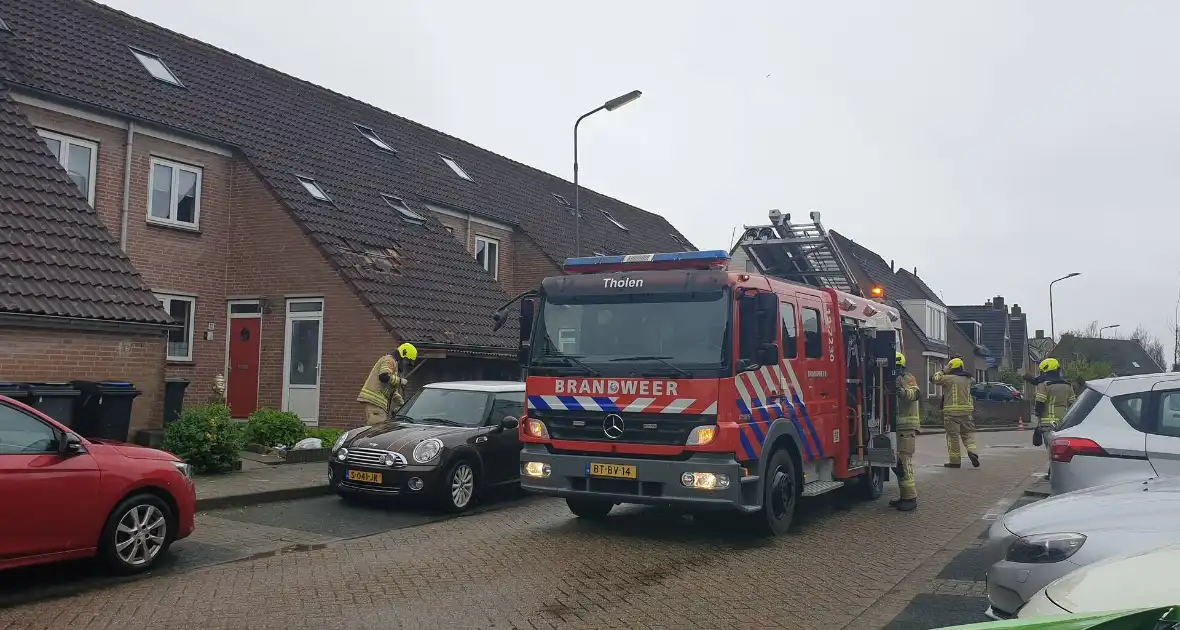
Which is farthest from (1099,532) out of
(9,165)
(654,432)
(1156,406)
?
(9,165)

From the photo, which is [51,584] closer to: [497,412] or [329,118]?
[497,412]

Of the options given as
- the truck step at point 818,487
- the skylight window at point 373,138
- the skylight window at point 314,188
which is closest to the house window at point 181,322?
the skylight window at point 314,188

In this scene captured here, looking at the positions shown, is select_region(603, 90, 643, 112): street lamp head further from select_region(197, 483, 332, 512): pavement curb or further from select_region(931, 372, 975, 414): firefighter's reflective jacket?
select_region(197, 483, 332, 512): pavement curb

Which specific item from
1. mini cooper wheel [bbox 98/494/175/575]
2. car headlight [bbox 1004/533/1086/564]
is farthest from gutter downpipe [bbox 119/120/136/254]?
car headlight [bbox 1004/533/1086/564]

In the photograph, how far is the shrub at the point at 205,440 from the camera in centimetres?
1181

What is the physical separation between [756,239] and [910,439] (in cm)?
320

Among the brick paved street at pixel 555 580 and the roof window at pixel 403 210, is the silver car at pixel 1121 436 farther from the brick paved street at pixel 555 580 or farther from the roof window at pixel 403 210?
the roof window at pixel 403 210

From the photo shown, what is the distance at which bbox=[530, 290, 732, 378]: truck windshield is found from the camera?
845 centimetres

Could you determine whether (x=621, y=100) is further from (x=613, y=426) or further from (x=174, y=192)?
(x=613, y=426)

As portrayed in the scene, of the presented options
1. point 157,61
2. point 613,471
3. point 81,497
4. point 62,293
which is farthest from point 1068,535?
point 157,61

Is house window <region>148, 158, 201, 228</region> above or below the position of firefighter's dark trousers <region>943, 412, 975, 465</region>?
above

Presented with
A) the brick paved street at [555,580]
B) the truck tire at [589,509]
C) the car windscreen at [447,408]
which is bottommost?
the brick paved street at [555,580]

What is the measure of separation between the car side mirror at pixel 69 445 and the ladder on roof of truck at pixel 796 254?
790 centimetres

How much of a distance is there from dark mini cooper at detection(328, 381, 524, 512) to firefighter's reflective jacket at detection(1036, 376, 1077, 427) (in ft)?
28.8
